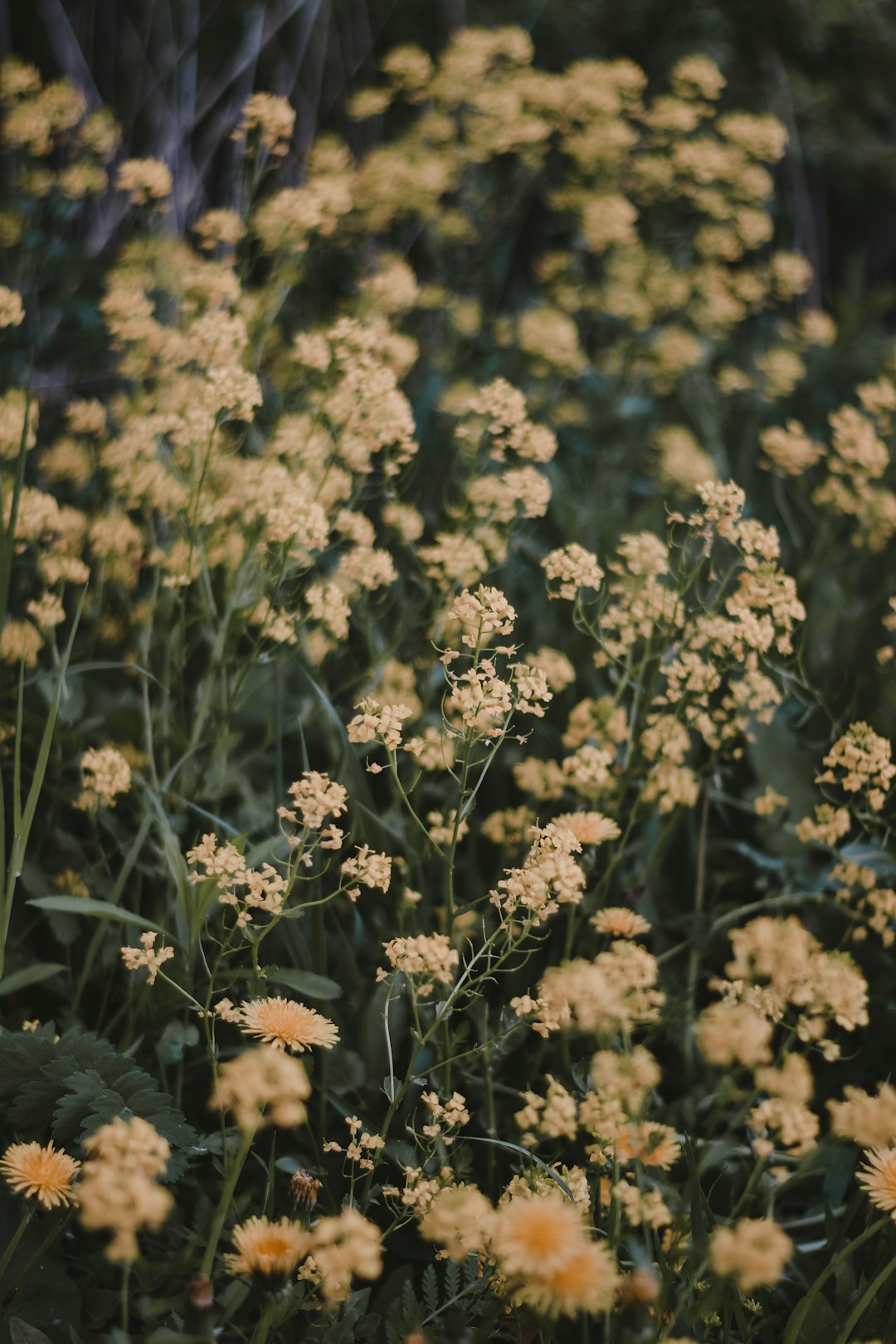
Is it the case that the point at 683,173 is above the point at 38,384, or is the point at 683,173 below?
above

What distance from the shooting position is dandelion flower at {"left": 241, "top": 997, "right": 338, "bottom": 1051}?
1193 mm

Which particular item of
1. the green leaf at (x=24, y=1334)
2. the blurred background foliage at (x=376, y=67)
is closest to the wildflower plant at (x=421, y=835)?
the green leaf at (x=24, y=1334)

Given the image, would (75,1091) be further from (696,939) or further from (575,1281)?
(696,939)

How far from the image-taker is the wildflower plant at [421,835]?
1.17m

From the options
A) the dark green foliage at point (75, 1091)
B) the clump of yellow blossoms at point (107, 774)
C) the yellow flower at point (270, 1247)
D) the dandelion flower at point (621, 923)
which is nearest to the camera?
the yellow flower at point (270, 1247)

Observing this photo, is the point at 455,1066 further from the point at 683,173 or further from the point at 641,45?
the point at 641,45

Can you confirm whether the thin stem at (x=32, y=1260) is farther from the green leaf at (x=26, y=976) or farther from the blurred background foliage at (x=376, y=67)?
the blurred background foliage at (x=376, y=67)

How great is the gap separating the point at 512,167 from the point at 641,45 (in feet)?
2.30

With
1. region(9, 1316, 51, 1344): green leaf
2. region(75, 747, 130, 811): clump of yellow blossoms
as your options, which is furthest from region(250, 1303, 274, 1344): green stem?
region(75, 747, 130, 811): clump of yellow blossoms

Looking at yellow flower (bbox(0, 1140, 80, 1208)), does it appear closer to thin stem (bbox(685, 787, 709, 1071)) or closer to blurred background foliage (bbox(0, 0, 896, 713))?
thin stem (bbox(685, 787, 709, 1071))

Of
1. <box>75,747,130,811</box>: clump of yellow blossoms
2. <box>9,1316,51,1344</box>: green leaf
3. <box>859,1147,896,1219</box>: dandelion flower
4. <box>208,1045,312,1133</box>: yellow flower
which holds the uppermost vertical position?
<box>208,1045,312,1133</box>: yellow flower

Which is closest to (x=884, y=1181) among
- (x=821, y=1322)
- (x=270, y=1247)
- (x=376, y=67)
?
(x=821, y=1322)

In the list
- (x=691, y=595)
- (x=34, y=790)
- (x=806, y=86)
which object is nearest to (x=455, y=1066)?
(x=34, y=790)

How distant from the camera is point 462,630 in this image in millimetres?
2072
